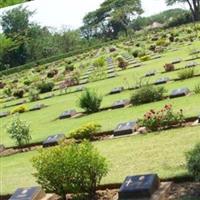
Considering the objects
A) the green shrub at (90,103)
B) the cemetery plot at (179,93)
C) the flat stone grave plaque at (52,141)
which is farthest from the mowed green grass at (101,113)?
the flat stone grave plaque at (52,141)

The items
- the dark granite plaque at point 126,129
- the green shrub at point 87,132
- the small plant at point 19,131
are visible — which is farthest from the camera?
the small plant at point 19,131

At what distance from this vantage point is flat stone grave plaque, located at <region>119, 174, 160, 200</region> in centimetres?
578

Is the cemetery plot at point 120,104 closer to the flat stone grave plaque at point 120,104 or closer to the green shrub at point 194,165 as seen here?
the flat stone grave plaque at point 120,104

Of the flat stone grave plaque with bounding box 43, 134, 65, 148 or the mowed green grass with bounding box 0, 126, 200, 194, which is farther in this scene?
the flat stone grave plaque with bounding box 43, 134, 65, 148

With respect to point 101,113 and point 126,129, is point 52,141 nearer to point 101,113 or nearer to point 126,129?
point 126,129

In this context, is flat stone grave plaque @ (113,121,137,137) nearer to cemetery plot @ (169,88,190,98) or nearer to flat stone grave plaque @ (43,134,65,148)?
flat stone grave plaque @ (43,134,65,148)

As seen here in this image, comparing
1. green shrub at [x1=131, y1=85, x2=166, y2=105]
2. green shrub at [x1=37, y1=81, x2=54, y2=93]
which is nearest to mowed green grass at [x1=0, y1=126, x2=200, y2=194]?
green shrub at [x1=131, y1=85, x2=166, y2=105]

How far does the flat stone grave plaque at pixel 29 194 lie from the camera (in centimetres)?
664

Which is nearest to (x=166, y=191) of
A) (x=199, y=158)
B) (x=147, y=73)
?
(x=199, y=158)

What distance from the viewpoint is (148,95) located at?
1373 cm

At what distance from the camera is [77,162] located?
6305 mm

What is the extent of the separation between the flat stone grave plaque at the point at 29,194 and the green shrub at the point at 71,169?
0.24m

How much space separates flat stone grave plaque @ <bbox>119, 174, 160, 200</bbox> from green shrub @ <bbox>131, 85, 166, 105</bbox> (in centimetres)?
758

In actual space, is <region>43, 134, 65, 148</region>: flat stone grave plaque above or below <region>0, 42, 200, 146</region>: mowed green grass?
above
